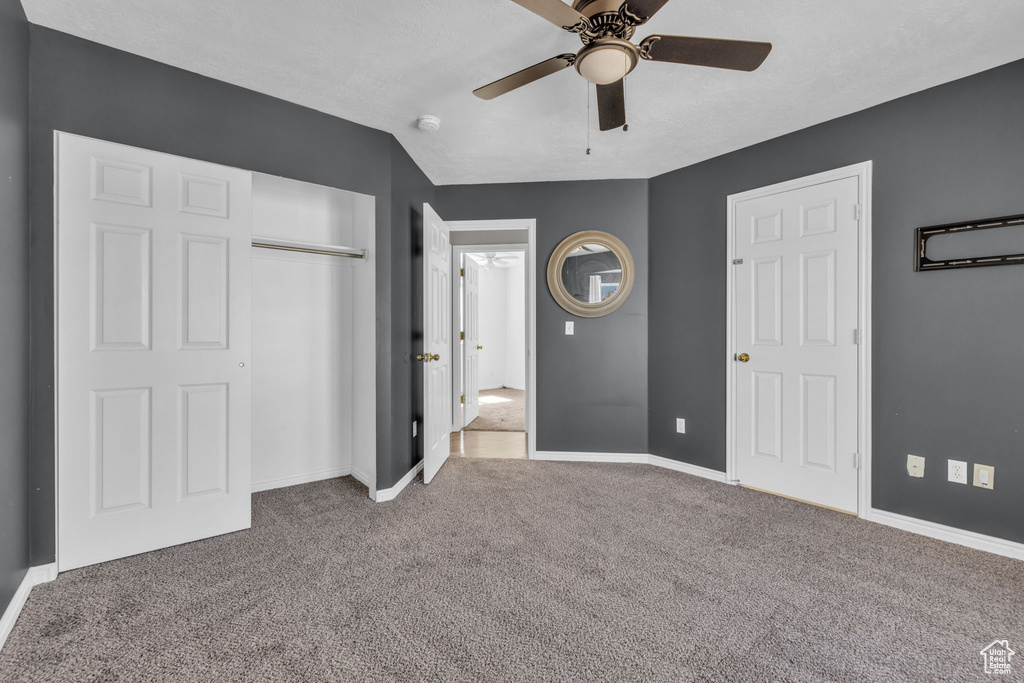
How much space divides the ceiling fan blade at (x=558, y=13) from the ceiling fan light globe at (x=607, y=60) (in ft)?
0.29

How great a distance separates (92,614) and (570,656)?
5.95ft

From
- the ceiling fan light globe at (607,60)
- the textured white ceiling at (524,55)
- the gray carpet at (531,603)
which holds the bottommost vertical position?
the gray carpet at (531,603)

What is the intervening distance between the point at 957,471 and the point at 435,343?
3193 millimetres

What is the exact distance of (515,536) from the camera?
99.3 inches

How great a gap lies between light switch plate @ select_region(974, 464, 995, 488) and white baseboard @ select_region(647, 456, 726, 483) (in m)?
1.39

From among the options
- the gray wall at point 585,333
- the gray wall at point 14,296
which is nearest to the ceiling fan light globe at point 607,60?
the gray wall at point 14,296

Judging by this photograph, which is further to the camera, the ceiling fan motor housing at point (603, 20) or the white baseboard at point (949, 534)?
the white baseboard at point (949, 534)

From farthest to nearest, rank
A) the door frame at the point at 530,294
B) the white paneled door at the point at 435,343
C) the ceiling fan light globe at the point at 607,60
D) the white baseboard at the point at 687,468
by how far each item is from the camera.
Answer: the door frame at the point at 530,294
the white baseboard at the point at 687,468
the white paneled door at the point at 435,343
the ceiling fan light globe at the point at 607,60

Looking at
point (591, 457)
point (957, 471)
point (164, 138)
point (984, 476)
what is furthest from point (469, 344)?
point (984, 476)

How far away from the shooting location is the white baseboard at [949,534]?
7.63ft

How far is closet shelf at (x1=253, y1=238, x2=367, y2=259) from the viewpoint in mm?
2961

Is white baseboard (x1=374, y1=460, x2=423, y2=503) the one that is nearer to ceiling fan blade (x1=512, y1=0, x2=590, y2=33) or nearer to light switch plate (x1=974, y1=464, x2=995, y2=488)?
ceiling fan blade (x1=512, y1=0, x2=590, y2=33)

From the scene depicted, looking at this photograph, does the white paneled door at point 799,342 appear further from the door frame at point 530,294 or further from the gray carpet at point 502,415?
the gray carpet at point 502,415

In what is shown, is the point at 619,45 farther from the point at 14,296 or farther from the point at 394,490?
the point at 394,490
